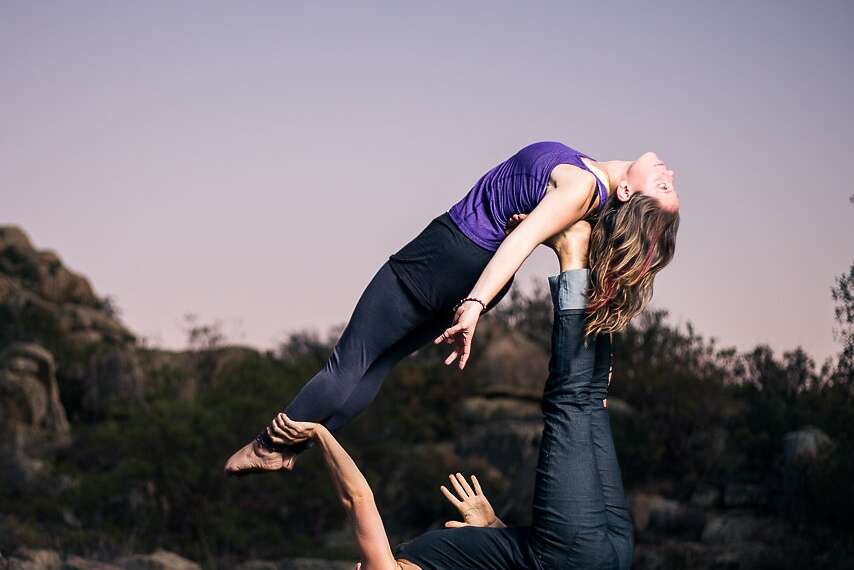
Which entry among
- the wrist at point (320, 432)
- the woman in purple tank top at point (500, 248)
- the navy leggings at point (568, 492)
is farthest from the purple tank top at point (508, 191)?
the wrist at point (320, 432)

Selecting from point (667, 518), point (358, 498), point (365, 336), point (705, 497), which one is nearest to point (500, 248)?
point (365, 336)

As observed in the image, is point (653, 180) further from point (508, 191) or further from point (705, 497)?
point (705, 497)

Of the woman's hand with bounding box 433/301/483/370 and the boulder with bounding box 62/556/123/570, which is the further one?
the boulder with bounding box 62/556/123/570

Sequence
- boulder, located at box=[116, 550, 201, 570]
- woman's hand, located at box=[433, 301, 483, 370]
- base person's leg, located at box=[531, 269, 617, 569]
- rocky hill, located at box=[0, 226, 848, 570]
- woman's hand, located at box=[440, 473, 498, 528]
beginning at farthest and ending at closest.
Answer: rocky hill, located at box=[0, 226, 848, 570] → boulder, located at box=[116, 550, 201, 570] → woman's hand, located at box=[440, 473, 498, 528] → base person's leg, located at box=[531, 269, 617, 569] → woman's hand, located at box=[433, 301, 483, 370]

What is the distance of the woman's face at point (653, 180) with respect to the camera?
397cm

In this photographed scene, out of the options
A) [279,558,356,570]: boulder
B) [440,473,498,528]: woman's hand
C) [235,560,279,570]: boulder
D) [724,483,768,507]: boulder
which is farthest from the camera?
[724,483,768,507]: boulder

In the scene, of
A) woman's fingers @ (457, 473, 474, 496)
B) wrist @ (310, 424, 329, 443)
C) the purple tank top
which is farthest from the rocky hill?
the purple tank top

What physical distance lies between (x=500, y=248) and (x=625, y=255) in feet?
1.53

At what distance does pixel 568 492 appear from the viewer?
3.69 m

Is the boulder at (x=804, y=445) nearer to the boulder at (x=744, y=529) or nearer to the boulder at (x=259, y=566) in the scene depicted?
the boulder at (x=744, y=529)

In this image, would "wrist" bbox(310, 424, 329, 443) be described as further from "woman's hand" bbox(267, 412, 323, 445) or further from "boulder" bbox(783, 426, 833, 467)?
"boulder" bbox(783, 426, 833, 467)

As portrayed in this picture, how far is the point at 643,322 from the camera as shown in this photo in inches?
631

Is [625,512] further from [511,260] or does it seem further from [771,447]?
[771,447]

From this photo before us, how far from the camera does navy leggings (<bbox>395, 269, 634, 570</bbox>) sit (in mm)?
3699
